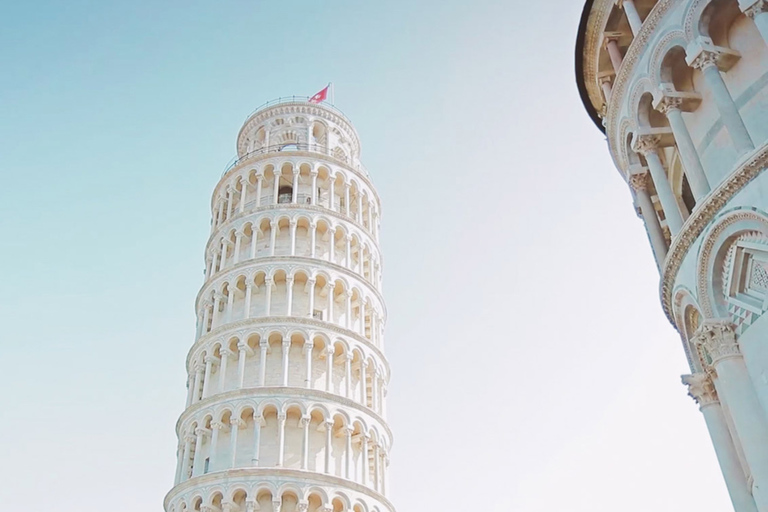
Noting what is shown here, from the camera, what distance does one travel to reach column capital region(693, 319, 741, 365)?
41.5 feet

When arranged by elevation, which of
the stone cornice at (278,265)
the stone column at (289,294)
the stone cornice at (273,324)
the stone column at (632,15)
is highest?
the stone cornice at (278,265)

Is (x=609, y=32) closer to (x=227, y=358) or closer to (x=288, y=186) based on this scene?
(x=227, y=358)

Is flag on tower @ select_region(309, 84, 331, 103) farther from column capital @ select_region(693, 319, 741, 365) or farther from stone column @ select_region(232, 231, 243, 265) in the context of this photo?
column capital @ select_region(693, 319, 741, 365)

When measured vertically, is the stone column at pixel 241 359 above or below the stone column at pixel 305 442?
above

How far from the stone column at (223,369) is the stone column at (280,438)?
320 cm

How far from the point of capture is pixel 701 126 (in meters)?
14.5

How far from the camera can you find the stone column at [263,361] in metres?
32.7

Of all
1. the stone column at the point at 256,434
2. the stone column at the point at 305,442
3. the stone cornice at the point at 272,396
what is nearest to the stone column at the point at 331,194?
the stone cornice at the point at 272,396

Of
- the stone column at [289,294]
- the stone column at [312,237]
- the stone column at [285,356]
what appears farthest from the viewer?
the stone column at [312,237]

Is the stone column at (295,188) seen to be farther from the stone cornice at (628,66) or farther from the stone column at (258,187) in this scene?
the stone cornice at (628,66)

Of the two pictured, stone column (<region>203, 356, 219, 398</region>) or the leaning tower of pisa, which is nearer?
the leaning tower of pisa

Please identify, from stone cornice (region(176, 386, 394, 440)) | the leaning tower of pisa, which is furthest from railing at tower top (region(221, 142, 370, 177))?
stone cornice (region(176, 386, 394, 440))

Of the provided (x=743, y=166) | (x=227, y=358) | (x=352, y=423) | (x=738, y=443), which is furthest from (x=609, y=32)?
(x=227, y=358)

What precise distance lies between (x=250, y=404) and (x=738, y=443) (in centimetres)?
2227
